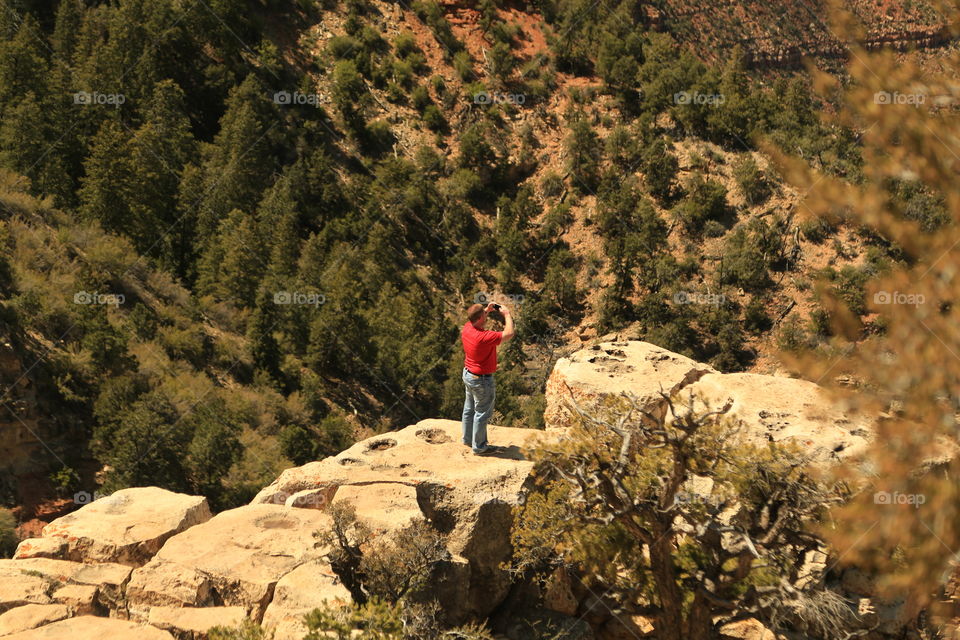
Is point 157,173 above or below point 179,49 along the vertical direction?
below

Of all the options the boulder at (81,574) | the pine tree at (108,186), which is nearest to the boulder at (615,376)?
the boulder at (81,574)

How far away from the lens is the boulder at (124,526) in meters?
9.09

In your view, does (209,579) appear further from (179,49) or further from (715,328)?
(179,49)

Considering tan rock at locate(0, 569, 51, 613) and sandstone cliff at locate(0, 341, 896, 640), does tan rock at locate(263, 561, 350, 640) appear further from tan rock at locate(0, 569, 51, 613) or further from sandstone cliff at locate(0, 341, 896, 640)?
tan rock at locate(0, 569, 51, 613)

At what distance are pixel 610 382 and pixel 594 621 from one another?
12.7 ft

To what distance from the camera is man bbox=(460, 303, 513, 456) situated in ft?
32.9

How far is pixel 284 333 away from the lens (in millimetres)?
34531

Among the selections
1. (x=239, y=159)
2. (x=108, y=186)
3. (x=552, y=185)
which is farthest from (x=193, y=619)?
(x=552, y=185)

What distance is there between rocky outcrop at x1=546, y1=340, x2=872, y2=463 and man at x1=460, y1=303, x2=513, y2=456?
1279mm

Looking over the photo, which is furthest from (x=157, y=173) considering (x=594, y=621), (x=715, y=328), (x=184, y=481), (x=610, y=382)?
(x=594, y=621)

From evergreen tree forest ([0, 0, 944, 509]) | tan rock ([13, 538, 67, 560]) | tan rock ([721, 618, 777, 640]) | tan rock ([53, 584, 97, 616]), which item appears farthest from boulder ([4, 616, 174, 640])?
evergreen tree forest ([0, 0, 944, 509])

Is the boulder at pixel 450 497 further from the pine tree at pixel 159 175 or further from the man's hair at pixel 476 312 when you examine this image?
the pine tree at pixel 159 175

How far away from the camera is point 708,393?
12.1 metres

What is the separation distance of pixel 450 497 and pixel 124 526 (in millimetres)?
4230
